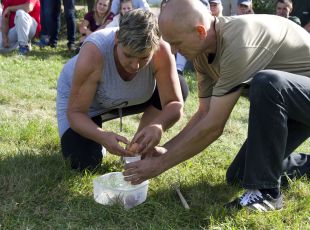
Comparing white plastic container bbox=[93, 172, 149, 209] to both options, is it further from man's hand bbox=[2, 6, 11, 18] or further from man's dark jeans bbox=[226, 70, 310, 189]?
man's hand bbox=[2, 6, 11, 18]

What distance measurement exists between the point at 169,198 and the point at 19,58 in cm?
440

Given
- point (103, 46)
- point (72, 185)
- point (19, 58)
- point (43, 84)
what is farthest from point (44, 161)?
point (19, 58)

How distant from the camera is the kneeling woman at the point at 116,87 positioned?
244 cm

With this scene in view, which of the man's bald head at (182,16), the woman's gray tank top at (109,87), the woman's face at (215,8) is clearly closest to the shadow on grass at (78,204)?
the woman's gray tank top at (109,87)

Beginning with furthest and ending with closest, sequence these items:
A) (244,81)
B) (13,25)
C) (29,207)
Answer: (13,25) < (29,207) < (244,81)

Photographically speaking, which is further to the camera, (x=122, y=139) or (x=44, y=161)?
(x=44, y=161)

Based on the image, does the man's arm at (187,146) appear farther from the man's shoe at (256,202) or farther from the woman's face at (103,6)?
the woman's face at (103,6)

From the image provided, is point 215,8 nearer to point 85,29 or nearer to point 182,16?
point 85,29

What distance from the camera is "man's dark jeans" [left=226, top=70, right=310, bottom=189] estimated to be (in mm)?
2248

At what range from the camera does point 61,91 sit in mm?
3041

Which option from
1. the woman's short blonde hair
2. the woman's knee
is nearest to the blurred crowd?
the woman's knee

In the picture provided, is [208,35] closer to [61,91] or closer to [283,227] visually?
[283,227]

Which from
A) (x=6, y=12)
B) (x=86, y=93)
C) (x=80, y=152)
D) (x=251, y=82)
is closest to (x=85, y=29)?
(x=6, y=12)

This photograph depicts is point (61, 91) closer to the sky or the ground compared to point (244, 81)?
closer to the ground
